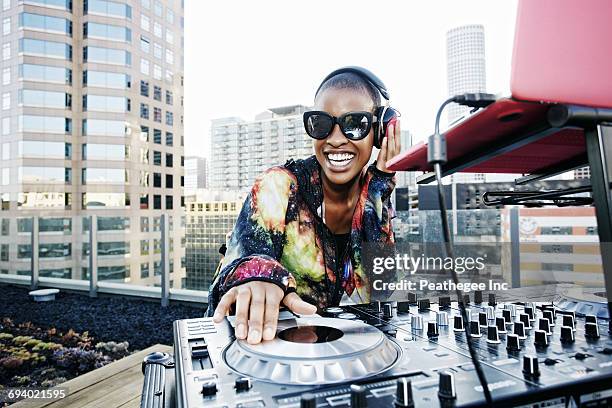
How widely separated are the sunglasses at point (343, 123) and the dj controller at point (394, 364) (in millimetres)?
805

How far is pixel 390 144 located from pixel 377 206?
0.78ft

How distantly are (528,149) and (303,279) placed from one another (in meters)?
0.93

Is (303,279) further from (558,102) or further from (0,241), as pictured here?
(0,241)

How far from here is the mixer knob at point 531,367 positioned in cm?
39

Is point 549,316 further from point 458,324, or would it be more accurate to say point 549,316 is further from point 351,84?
point 351,84

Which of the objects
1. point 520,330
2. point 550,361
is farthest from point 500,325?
point 550,361

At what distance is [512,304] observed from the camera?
2.39 ft

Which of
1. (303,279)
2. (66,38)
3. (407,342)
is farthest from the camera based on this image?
(66,38)

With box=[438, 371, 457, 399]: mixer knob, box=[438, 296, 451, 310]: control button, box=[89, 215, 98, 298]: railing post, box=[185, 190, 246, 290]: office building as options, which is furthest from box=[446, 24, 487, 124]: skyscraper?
box=[89, 215, 98, 298]: railing post

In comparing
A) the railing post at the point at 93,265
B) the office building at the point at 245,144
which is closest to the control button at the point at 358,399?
the office building at the point at 245,144

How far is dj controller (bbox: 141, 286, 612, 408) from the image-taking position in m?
0.36

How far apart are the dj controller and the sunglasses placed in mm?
805

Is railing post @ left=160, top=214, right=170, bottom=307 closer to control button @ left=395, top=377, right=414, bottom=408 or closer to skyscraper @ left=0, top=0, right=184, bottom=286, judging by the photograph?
skyscraper @ left=0, top=0, right=184, bottom=286

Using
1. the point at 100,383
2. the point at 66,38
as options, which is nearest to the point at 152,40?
the point at 66,38
